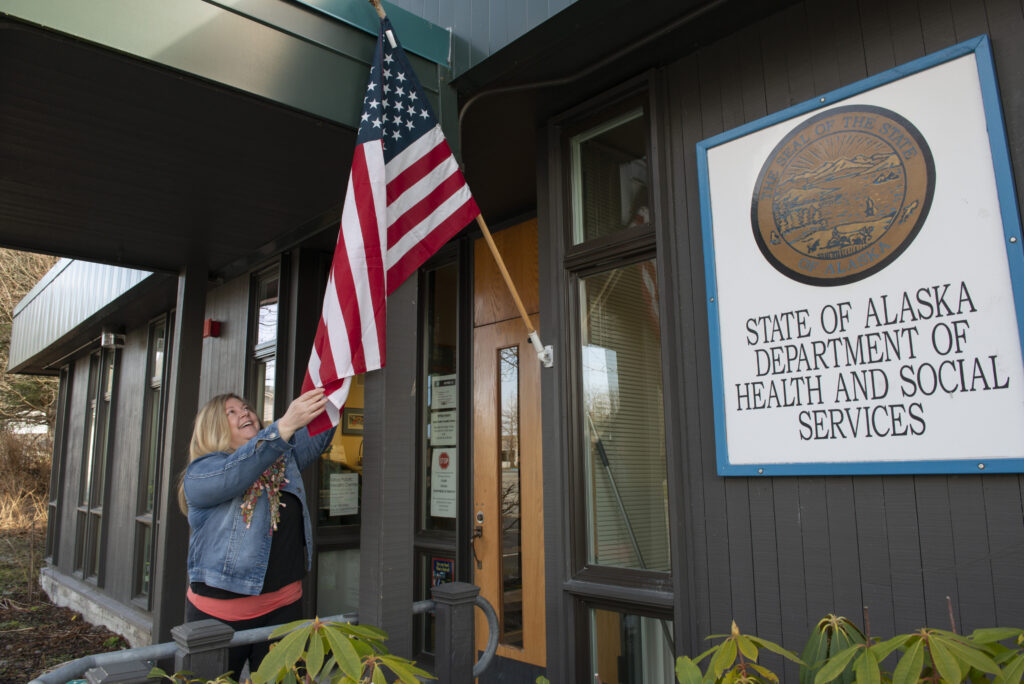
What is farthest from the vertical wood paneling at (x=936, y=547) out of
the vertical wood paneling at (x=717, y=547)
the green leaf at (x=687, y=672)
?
the green leaf at (x=687, y=672)

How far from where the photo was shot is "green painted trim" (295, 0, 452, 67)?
3098 millimetres

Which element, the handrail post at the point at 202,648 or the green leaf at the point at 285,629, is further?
the handrail post at the point at 202,648

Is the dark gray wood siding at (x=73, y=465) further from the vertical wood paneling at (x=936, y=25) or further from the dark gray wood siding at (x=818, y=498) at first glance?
the vertical wood paneling at (x=936, y=25)

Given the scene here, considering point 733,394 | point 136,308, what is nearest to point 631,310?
point 733,394

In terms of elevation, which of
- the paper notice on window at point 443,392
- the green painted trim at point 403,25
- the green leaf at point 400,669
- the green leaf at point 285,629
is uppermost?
the green painted trim at point 403,25

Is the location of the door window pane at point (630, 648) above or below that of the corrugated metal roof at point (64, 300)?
below

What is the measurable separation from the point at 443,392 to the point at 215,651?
3.21 meters

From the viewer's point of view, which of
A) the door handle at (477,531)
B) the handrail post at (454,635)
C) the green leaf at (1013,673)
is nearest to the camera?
the green leaf at (1013,673)

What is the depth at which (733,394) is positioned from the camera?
2729 mm

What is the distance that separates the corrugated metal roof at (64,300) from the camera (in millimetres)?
7332

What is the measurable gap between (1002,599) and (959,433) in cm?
49

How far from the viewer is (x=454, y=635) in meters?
2.59

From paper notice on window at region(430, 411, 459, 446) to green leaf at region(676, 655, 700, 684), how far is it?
11.7 feet

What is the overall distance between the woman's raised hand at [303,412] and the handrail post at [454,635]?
2.58 feet
